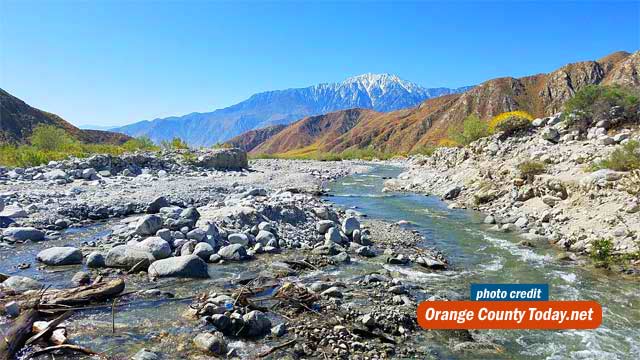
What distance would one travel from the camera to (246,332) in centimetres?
696

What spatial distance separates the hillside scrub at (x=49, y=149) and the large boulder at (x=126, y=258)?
25.5 m

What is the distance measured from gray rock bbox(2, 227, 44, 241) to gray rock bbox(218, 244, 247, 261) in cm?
621

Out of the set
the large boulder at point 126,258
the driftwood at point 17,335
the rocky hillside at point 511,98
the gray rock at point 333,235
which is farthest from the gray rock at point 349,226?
the rocky hillside at point 511,98

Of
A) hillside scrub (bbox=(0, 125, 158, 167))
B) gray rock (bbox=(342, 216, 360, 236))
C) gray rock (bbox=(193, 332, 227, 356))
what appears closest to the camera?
gray rock (bbox=(193, 332, 227, 356))

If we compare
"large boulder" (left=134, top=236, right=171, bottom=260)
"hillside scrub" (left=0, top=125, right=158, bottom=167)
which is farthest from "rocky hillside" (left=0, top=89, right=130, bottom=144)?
"large boulder" (left=134, top=236, right=171, bottom=260)

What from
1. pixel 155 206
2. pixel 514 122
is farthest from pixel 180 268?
pixel 514 122

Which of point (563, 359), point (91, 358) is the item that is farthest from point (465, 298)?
point (91, 358)

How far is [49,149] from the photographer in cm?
4228

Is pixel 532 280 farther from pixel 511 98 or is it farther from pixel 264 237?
pixel 511 98

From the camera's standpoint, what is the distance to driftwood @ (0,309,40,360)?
18.6 ft

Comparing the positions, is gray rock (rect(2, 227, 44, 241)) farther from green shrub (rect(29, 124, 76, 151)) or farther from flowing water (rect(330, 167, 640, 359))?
green shrub (rect(29, 124, 76, 151))

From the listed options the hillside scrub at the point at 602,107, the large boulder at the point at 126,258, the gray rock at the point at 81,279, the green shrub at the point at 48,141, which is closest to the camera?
the gray rock at the point at 81,279

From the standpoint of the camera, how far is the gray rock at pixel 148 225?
12.9m

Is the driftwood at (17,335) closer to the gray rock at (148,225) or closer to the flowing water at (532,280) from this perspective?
the gray rock at (148,225)
